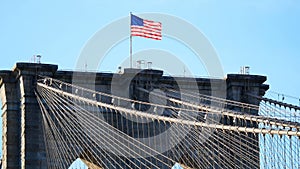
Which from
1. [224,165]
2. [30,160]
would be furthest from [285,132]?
[30,160]

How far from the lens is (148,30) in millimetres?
52406

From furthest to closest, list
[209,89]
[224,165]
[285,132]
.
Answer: [209,89], [224,165], [285,132]

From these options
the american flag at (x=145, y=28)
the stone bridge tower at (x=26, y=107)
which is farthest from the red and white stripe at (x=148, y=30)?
the stone bridge tower at (x=26, y=107)

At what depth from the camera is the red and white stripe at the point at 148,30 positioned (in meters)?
52.1

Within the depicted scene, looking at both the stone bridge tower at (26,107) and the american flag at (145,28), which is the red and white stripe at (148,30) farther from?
the stone bridge tower at (26,107)

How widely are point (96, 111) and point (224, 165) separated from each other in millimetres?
5772

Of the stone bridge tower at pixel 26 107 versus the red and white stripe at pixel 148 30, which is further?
the red and white stripe at pixel 148 30

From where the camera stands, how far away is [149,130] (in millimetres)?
51688

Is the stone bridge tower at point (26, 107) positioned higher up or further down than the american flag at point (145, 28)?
further down

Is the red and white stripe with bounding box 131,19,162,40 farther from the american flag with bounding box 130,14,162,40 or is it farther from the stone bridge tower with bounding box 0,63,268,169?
the stone bridge tower with bounding box 0,63,268,169

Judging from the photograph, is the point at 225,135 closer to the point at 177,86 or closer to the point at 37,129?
the point at 177,86

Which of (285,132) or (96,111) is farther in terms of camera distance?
(96,111)

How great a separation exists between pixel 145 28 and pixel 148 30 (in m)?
0.15

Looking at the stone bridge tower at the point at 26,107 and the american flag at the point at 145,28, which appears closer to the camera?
the stone bridge tower at the point at 26,107
